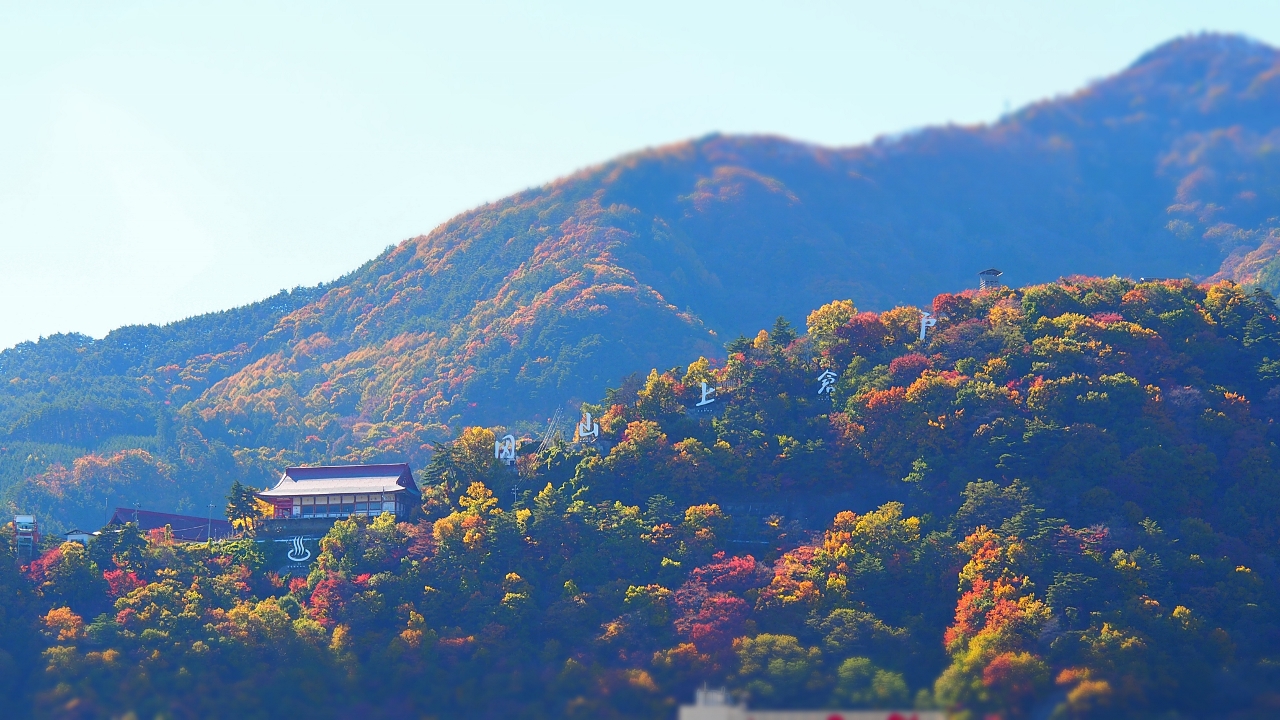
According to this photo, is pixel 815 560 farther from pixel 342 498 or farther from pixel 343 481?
pixel 343 481

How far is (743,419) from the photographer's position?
62.1 meters

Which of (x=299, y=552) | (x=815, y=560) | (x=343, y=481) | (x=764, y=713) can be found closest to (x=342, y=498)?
(x=343, y=481)

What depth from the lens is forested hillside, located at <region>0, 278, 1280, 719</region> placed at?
45.2m

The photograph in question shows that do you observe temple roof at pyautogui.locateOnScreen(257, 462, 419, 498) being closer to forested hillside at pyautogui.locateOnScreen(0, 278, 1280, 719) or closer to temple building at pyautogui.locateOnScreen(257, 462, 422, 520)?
temple building at pyautogui.locateOnScreen(257, 462, 422, 520)

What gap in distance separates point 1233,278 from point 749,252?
37.9 metres

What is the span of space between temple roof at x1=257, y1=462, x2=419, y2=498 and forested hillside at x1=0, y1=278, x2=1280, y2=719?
225cm

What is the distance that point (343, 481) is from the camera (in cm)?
6391

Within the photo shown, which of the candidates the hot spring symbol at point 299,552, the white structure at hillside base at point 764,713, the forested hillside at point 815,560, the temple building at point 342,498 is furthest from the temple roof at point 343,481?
the white structure at hillside base at point 764,713

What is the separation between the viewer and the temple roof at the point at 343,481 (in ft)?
206

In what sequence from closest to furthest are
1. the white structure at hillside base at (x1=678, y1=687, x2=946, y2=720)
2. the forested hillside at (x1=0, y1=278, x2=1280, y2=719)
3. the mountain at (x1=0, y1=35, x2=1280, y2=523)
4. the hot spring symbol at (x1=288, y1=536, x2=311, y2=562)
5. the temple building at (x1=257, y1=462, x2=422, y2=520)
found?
the white structure at hillside base at (x1=678, y1=687, x2=946, y2=720) < the forested hillside at (x1=0, y1=278, x2=1280, y2=719) < the hot spring symbol at (x1=288, y1=536, x2=311, y2=562) < the temple building at (x1=257, y1=462, x2=422, y2=520) < the mountain at (x1=0, y1=35, x2=1280, y2=523)

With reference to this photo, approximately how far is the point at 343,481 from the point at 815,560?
2083 centimetres

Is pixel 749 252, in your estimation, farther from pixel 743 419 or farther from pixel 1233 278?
pixel 743 419

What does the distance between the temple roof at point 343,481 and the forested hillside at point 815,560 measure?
225 centimetres

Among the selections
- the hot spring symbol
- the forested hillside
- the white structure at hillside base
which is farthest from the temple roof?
the white structure at hillside base
